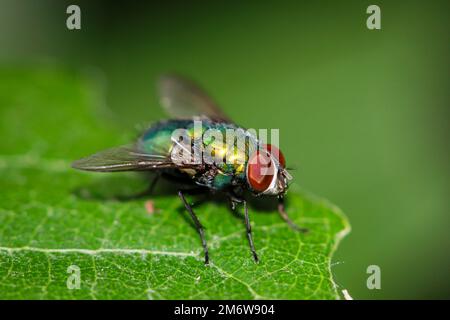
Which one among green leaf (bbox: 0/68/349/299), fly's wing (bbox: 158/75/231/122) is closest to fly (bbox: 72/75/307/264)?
green leaf (bbox: 0/68/349/299)

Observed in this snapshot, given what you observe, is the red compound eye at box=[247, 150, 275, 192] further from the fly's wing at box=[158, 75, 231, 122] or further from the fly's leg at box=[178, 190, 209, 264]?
the fly's wing at box=[158, 75, 231, 122]

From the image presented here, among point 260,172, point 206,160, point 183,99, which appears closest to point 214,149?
point 206,160

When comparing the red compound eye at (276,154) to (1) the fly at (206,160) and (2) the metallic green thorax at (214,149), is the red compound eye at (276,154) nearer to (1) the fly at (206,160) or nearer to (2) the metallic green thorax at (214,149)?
(1) the fly at (206,160)
